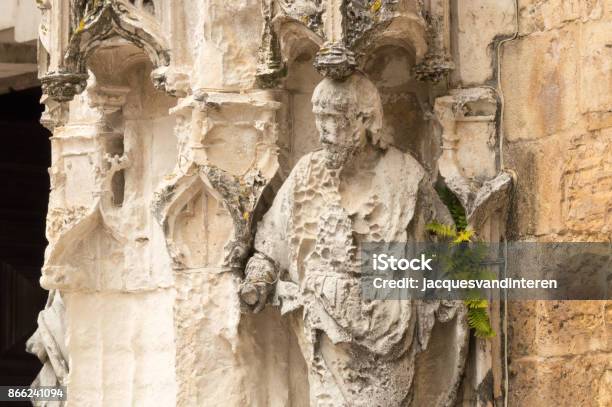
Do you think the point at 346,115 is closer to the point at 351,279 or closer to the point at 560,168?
the point at 351,279

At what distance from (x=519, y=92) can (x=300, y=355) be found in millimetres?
1251

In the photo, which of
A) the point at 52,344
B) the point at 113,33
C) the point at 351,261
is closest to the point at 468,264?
the point at 351,261

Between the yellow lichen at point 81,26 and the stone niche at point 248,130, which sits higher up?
the yellow lichen at point 81,26

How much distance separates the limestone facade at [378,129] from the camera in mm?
7844

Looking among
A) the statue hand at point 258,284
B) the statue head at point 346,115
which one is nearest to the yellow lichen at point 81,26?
the statue head at point 346,115

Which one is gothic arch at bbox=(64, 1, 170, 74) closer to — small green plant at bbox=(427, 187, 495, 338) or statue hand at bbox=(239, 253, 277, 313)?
statue hand at bbox=(239, 253, 277, 313)

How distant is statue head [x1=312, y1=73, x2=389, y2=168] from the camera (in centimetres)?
783

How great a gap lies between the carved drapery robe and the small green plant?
2.5 inches

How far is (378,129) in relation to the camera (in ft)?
26.0

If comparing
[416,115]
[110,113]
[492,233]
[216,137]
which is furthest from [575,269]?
[110,113]

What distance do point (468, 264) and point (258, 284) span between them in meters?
0.74

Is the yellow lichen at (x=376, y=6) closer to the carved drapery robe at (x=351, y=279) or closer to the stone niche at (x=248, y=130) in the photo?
the stone niche at (x=248, y=130)

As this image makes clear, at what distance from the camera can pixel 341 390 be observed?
25.7 feet

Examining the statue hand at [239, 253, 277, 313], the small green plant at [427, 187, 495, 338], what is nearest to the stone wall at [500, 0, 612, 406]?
the small green plant at [427, 187, 495, 338]
